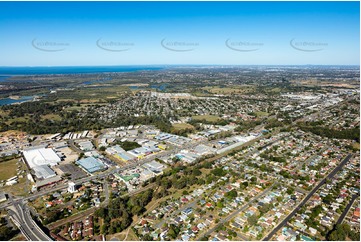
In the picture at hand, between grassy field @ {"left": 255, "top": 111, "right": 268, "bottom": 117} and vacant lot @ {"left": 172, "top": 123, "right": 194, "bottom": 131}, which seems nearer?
vacant lot @ {"left": 172, "top": 123, "right": 194, "bottom": 131}

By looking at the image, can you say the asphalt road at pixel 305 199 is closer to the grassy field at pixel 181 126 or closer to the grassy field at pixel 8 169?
the grassy field at pixel 181 126

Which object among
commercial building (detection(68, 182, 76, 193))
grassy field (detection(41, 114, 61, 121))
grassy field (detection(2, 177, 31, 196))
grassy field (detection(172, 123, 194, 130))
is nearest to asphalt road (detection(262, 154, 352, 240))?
commercial building (detection(68, 182, 76, 193))

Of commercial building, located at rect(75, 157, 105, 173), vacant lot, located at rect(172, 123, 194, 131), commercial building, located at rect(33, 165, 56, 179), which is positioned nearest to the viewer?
commercial building, located at rect(33, 165, 56, 179)

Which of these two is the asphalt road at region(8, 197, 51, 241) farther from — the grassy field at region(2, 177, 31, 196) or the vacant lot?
the vacant lot

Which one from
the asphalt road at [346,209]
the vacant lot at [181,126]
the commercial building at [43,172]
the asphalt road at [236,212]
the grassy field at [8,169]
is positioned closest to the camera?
the asphalt road at [236,212]

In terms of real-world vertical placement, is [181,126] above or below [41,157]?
above

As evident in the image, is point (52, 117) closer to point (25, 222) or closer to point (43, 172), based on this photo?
point (43, 172)

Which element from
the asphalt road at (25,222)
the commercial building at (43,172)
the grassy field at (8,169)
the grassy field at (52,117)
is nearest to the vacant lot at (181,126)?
the commercial building at (43,172)

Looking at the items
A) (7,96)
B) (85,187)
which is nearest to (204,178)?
(85,187)

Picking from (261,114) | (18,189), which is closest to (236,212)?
(18,189)
